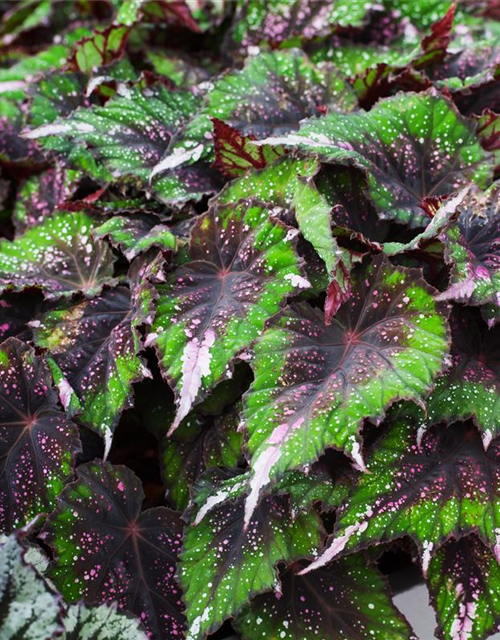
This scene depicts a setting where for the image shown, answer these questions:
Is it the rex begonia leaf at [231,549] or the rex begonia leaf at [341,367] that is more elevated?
the rex begonia leaf at [341,367]

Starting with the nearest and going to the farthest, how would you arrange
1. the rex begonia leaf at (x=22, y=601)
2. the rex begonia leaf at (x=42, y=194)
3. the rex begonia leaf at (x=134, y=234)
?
the rex begonia leaf at (x=22, y=601)
the rex begonia leaf at (x=134, y=234)
the rex begonia leaf at (x=42, y=194)

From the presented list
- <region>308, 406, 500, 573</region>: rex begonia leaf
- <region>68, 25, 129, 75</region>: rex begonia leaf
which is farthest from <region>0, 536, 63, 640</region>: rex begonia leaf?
<region>68, 25, 129, 75</region>: rex begonia leaf

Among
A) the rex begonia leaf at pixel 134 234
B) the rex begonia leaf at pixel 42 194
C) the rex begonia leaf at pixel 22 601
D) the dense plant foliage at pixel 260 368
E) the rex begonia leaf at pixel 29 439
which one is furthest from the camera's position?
the rex begonia leaf at pixel 42 194

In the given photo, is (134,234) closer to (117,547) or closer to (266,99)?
(266,99)

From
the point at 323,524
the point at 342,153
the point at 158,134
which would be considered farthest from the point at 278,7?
the point at 323,524

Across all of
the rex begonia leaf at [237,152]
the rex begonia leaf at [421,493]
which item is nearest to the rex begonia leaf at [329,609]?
the rex begonia leaf at [421,493]

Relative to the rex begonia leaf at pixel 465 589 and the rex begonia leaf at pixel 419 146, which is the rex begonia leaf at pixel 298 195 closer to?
the rex begonia leaf at pixel 419 146

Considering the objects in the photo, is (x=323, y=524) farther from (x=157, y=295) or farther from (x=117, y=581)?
(x=157, y=295)

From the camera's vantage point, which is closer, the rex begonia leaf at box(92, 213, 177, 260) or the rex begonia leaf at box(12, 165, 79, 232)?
the rex begonia leaf at box(92, 213, 177, 260)

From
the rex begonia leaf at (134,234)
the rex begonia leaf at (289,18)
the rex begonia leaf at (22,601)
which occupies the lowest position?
the rex begonia leaf at (22,601)

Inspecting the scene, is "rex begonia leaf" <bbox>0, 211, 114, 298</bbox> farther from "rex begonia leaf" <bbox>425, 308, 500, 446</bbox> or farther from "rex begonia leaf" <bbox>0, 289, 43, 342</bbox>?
"rex begonia leaf" <bbox>425, 308, 500, 446</bbox>
